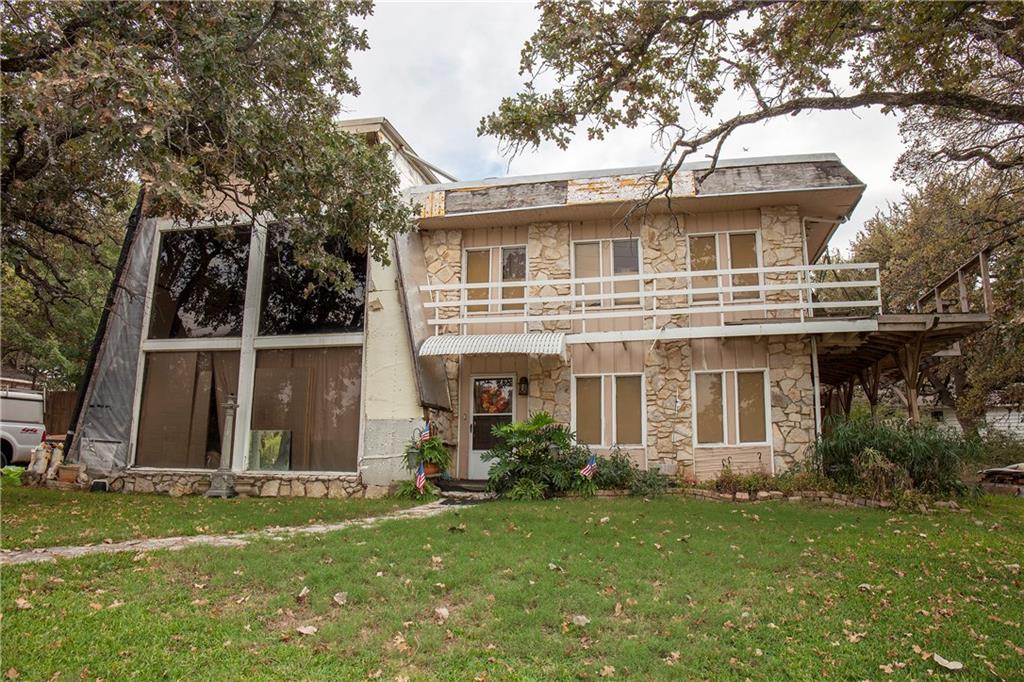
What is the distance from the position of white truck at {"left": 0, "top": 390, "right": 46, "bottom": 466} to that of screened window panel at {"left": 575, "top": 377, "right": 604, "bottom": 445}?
13693mm

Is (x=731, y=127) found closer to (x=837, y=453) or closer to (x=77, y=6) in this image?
(x=837, y=453)

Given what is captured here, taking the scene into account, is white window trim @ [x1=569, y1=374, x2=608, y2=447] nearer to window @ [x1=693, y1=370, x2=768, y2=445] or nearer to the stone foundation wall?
window @ [x1=693, y1=370, x2=768, y2=445]

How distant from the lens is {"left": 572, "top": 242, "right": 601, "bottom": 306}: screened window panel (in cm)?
1426

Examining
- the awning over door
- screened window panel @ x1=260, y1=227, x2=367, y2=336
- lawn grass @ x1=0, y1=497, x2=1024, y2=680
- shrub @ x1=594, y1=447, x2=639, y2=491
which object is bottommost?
lawn grass @ x1=0, y1=497, x2=1024, y2=680

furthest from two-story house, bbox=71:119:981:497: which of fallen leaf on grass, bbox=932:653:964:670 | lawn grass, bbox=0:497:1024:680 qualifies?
fallen leaf on grass, bbox=932:653:964:670

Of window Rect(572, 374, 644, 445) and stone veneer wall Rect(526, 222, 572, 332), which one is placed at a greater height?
stone veneer wall Rect(526, 222, 572, 332)

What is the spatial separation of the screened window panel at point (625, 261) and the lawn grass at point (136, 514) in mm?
6482

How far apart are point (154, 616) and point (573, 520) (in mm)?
5421

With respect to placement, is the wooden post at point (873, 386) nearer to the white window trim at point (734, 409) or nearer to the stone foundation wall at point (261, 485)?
the white window trim at point (734, 409)

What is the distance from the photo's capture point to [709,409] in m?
13.2

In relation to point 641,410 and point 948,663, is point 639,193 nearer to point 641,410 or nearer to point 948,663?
point 641,410

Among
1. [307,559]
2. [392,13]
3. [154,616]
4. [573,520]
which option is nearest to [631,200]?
[392,13]

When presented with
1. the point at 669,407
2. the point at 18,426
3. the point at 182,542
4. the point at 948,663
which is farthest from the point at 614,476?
the point at 18,426

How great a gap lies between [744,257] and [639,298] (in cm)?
239
